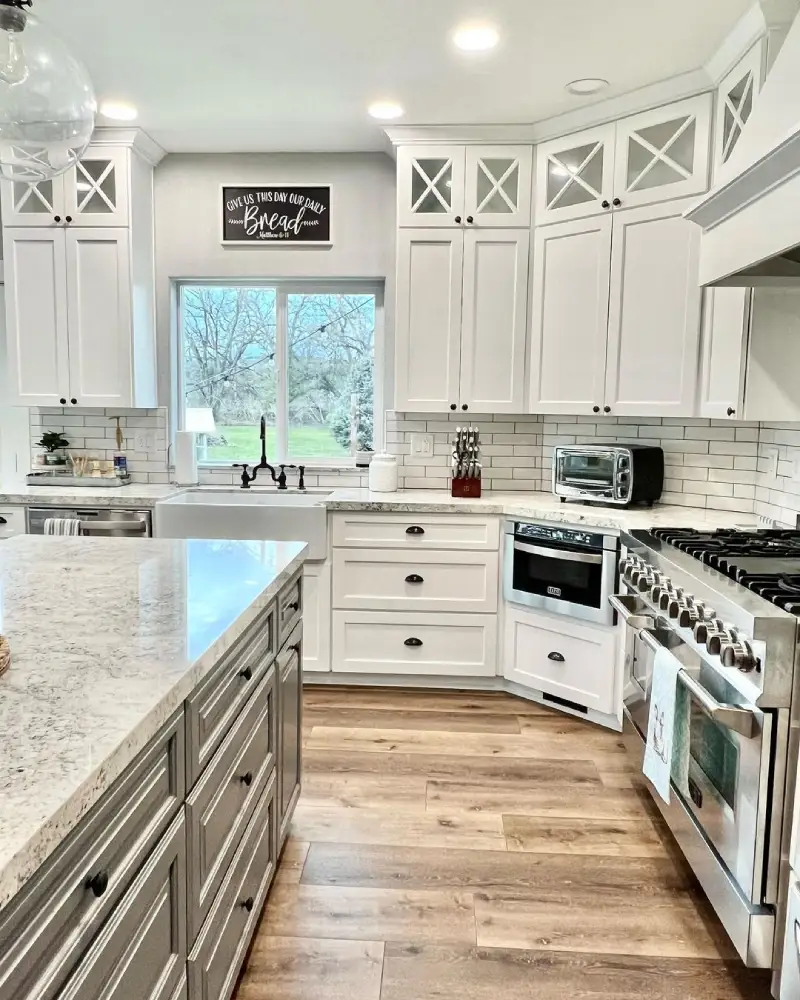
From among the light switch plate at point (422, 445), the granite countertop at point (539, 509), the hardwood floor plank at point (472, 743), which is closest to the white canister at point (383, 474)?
the granite countertop at point (539, 509)

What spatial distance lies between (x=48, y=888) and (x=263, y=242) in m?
3.73

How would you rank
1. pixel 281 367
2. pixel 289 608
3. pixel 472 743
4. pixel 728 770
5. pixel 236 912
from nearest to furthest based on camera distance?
pixel 236 912 < pixel 728 770 < pixel 289 608 < pixel 472 743 < pixel 281 367

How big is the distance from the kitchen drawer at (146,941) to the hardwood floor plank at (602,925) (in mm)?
987

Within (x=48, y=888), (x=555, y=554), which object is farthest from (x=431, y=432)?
(x=48, y=888)

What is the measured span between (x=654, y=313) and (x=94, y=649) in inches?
107

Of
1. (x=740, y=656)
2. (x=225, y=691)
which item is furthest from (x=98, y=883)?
(x=740, y=656)

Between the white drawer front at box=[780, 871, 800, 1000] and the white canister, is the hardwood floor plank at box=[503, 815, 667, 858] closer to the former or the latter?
the white drawer front at box=[780, 871, 800, 1000]

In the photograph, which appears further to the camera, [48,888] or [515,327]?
[515,327]

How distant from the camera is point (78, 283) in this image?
3770 mm

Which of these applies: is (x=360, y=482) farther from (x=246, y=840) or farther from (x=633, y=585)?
(x=246, y=840)

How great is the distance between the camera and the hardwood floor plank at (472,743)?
117 inches

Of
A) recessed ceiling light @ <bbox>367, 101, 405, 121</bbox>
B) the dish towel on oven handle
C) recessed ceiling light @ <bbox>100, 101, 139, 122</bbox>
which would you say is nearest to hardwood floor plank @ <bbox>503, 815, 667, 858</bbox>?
the dish towel on oven handle

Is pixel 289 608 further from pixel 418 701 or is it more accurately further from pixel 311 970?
pixel 418 701

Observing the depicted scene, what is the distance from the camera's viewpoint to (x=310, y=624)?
3549mm
